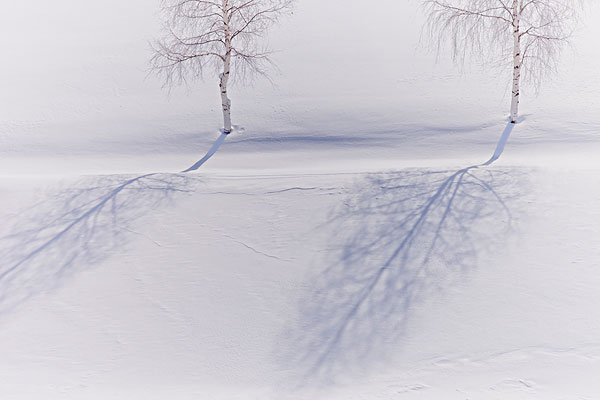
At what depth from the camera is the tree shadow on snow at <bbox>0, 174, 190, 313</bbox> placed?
898 cm

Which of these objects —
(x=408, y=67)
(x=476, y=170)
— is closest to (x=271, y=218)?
(x=476, y=170)

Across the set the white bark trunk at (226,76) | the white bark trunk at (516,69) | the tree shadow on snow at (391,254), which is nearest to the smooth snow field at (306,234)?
the tree shadow on snow at (391,254)

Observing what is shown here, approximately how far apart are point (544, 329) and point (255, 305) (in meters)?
3.96

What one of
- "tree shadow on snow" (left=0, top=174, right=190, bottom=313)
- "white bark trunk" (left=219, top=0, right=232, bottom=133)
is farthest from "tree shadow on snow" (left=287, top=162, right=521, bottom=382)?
"white bark trunk" (left=219, top=0, right=232, bottom=133)

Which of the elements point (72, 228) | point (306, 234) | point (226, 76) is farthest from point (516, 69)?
point (72, 228)

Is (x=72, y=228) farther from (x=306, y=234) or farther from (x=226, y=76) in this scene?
(x=226, y=76)

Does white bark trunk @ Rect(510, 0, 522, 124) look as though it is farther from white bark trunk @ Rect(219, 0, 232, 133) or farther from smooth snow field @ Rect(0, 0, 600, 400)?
white bark trunk @ Rect(219, 0, 232, 133)

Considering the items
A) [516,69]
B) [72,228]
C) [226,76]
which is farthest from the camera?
[226,76]

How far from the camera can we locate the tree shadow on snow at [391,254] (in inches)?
293

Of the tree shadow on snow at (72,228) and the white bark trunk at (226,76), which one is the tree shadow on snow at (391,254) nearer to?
the tree shadow on snow at (72,228)

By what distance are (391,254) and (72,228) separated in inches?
223

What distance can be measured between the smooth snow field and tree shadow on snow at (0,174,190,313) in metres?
0.05

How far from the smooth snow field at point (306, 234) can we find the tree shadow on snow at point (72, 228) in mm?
46

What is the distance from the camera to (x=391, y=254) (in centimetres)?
905
